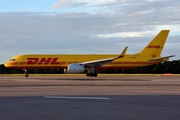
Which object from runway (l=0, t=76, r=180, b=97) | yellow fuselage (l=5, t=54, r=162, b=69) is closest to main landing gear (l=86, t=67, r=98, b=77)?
yellow fuselage (l=5, t=54, r=162, b=69)

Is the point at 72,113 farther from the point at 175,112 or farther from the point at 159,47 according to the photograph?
the point at 159,47

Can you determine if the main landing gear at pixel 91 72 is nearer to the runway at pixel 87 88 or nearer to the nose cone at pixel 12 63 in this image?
the nose cone at pixel 12 63

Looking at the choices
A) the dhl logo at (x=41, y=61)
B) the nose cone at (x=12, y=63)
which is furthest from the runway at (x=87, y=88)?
the nose cone at (x=12, y=63)

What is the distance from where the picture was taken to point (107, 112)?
9.41 meters

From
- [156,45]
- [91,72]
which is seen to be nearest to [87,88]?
[91,72]

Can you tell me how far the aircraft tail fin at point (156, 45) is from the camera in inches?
1902

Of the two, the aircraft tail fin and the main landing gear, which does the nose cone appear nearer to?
the main landing gear

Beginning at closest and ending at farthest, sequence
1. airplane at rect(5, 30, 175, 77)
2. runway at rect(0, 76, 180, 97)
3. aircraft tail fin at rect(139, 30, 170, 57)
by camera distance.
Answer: runway at rect(0, 76, 180, 97), airplane at rect(5, 30, 175, 77), aircraft tail fin at rect(139, 30, 170, 57)

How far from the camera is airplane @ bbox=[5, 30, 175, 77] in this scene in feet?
143

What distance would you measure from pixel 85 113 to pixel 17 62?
35.9 m

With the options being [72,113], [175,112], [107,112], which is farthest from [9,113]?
[175,112]

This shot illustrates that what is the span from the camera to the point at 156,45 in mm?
48844

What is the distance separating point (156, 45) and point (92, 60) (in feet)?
30.2

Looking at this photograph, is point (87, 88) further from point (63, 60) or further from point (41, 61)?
point (63, 60)
